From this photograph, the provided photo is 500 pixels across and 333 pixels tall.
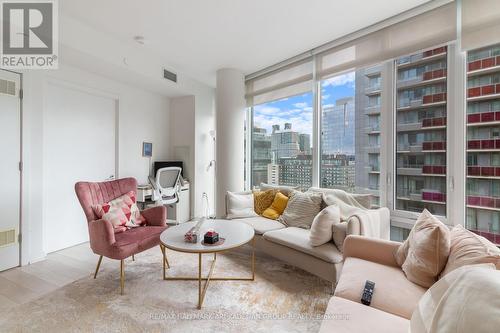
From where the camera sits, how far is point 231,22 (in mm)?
2705

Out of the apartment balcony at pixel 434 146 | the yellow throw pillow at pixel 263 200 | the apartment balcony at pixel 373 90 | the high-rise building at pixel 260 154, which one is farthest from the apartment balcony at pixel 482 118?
the high-rise building at pixel 260 154

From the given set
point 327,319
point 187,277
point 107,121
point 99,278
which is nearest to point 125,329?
point 187,277

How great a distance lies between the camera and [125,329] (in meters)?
1.66

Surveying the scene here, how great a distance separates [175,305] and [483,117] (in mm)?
3129

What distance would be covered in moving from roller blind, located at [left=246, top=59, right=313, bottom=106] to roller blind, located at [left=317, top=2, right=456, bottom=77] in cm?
28

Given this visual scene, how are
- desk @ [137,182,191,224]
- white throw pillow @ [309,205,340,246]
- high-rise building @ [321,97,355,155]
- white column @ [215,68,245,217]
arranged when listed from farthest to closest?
1. desk @ [137,182,191,224]
2. white column @ [215,68,245,217]
3. high-rise building @ [321,97,355,155]
4. white throw pillow @ [309,205,340,246]

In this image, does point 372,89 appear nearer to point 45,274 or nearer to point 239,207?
point 239,207

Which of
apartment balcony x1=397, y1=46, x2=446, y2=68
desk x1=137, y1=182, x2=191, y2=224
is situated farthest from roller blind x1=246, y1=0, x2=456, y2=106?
desk x1=137, y1=182, x2=191, y2=224

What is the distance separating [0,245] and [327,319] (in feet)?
10.8

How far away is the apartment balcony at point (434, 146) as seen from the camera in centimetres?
238

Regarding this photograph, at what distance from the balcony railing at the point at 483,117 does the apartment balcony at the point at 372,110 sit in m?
0.83

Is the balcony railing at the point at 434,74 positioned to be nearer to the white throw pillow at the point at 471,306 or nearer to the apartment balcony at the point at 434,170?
the apartment balcony at the point at 434,170

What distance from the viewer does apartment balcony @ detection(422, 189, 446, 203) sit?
2.41 metres

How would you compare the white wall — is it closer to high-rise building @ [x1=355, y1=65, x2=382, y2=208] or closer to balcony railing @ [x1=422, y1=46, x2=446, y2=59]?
high-rise building @ [x1=355, y1=65, x2=382, y2=208]
